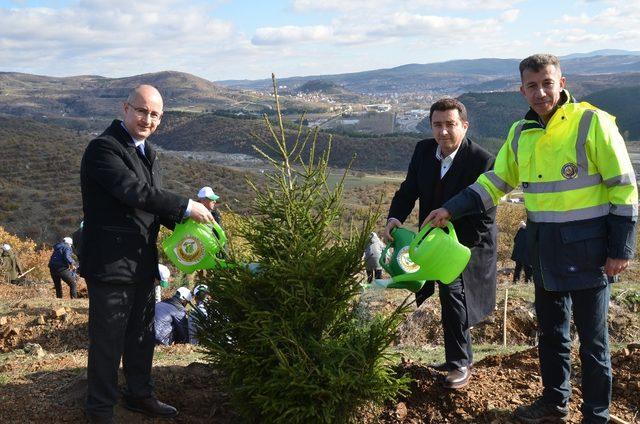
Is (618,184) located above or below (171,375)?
above

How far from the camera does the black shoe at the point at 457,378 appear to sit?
373cm

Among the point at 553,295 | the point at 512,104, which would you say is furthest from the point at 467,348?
the point at 512,104

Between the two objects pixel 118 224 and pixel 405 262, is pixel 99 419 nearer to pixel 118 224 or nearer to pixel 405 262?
pixel 118 224

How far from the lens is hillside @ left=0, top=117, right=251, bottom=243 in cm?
3234

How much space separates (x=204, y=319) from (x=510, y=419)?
194 cm

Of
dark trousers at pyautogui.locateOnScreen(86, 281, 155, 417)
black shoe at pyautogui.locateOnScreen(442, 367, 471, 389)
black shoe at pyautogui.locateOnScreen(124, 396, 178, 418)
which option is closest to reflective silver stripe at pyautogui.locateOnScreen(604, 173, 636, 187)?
black shoe at pyautogui.locateOnScreen(442, 367, 471, 389)

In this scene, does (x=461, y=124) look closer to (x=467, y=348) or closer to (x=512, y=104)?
(x=467, y=348)

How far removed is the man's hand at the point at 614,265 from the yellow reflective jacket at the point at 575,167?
0.23 m

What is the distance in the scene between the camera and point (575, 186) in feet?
9.84

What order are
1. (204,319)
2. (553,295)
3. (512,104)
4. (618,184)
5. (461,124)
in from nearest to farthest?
(618,184), (553,295), (204,319), (461,124), (512,104)

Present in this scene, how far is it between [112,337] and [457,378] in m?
2.15

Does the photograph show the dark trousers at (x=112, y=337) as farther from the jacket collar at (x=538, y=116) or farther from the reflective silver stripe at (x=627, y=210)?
the reflective silver stripe at (x=627, y=210)

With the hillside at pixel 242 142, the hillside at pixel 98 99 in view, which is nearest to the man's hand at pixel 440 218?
the hillside at pixel 242 142

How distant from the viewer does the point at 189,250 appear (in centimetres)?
348
